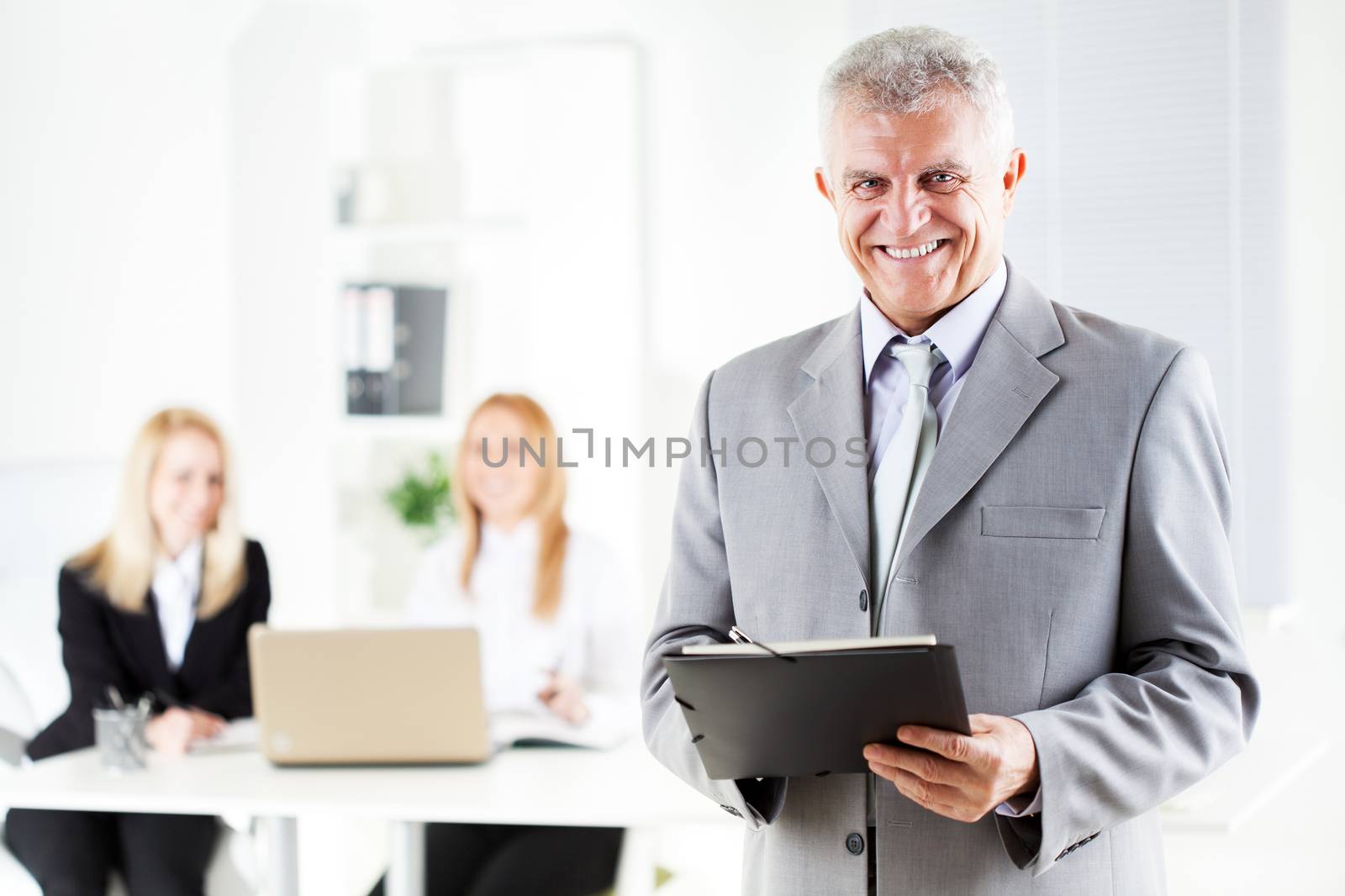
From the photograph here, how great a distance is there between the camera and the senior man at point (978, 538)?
3.54ft

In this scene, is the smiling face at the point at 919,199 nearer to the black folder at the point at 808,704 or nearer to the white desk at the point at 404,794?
the black folder at the point at 808,704

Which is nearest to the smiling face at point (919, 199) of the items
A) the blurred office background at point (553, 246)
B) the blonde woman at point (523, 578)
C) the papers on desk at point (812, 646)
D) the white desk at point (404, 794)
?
the papers on desk at point (812, 646)

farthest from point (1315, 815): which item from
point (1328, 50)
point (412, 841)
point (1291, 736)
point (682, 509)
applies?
point (682, 509)

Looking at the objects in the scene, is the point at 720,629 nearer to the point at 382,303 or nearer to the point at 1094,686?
the point at 1094,686

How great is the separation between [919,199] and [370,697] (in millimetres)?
1453

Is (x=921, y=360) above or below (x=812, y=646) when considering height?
above

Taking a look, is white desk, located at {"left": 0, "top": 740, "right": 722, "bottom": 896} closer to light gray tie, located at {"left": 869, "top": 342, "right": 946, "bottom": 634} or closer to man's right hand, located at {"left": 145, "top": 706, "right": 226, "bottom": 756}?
man's right hand, located at {"left": 145, "top": 706, "right": 226, "bottom": 756}

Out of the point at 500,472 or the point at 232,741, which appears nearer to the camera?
the point at 232,741

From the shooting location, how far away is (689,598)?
1.32 m

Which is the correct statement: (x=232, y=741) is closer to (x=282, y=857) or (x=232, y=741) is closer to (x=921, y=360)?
(x=282, y=857)

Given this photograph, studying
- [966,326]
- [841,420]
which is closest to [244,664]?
[841,420]

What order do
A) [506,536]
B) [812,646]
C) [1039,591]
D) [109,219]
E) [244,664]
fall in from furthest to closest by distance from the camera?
[109,219] → [506,536] → [244,664] → [1039,591] → [812,646]

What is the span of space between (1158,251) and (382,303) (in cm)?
216

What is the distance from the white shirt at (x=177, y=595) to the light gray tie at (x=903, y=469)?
210 centimetres
